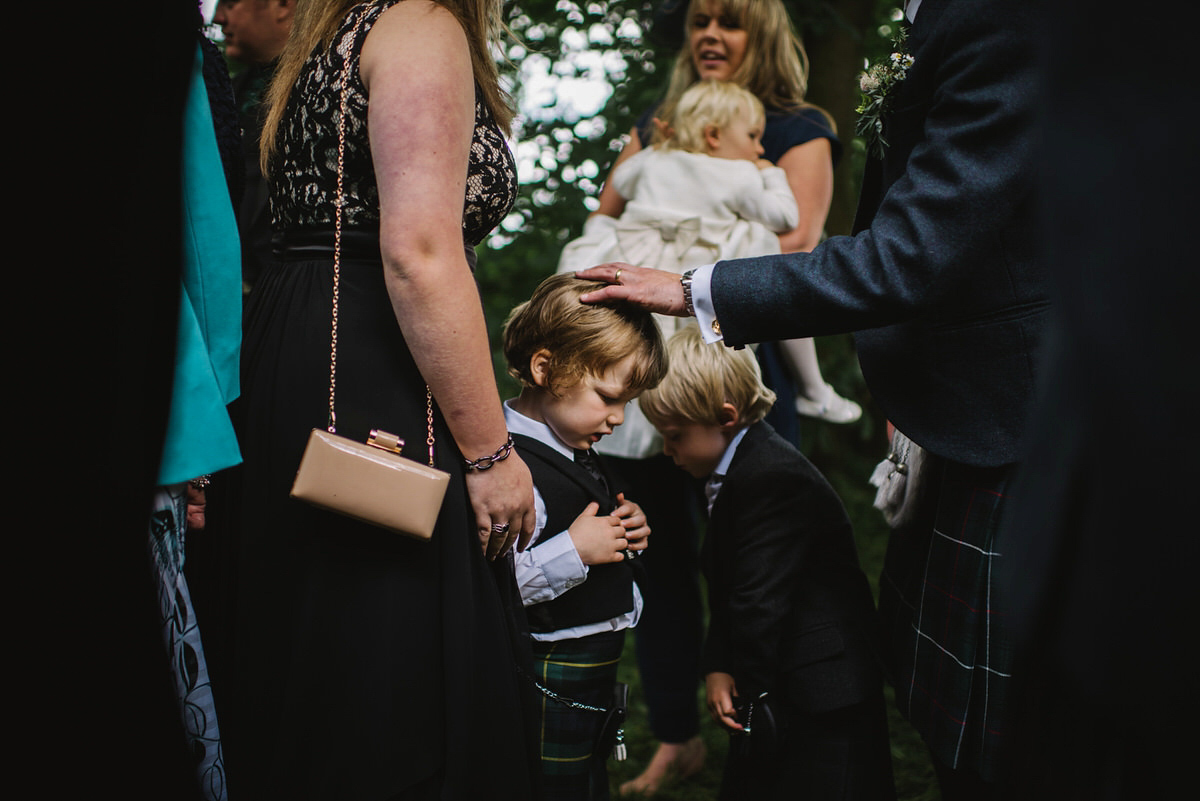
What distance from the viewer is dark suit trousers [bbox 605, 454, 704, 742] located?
9.29ft

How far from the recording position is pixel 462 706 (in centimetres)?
146

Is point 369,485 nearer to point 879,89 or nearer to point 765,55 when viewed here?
point 879,89

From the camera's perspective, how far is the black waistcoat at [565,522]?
191cm

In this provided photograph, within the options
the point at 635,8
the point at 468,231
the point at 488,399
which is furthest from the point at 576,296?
the point at 635,8

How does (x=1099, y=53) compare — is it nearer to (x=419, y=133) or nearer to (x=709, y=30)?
(x=419, y=133)

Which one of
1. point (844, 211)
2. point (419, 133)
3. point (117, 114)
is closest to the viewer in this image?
point (117, 114)

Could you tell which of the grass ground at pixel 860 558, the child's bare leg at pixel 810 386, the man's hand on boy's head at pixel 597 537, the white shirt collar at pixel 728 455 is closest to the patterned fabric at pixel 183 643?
the man's hand on boy's head at pixel 597 537

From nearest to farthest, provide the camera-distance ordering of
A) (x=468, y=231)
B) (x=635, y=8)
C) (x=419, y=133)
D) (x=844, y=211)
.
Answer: (x=419, y=133) → (x=468, y=231) → (x=635, y=8) → (x=844, y=211)

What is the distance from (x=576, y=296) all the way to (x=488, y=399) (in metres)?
0.46

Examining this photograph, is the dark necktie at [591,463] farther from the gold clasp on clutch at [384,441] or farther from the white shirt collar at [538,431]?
the gold clasp on clutch at [384,441]

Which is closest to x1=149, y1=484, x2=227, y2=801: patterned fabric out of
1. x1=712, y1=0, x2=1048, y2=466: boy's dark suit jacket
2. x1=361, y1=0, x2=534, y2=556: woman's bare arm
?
x1=361, y1=0, x2=534, y2=556: woman's bare arm

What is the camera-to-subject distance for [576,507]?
76.4 inches

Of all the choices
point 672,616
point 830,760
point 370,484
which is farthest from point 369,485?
point 672,616

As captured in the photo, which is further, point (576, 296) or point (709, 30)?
point (709, 30)
